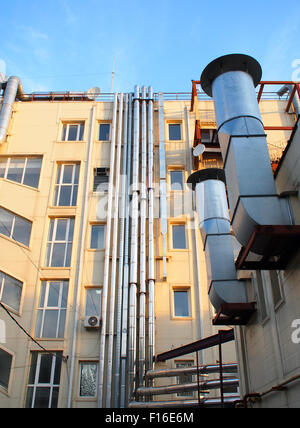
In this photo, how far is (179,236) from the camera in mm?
21344

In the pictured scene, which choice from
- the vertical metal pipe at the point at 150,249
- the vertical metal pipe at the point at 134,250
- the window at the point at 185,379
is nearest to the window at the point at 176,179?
the vertical metal pipe at the point at 150,249

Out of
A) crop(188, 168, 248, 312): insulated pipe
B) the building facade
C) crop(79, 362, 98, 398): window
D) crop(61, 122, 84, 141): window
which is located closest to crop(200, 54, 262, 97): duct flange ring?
crop(188, 168, 248, 312): insulated pipe

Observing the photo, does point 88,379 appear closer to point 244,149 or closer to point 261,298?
point 261,298

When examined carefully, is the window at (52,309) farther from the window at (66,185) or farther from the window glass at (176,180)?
the window glass at (176,180)

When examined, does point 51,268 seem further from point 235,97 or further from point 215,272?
point 235,97

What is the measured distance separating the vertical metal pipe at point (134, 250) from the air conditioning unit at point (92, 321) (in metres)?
1.50

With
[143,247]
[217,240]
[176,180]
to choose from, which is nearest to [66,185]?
[143,247]

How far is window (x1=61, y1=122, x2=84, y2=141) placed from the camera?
24.6m

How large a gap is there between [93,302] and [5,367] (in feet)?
15.8

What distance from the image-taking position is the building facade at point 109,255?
55.6 feet

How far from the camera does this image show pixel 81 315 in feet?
61.4

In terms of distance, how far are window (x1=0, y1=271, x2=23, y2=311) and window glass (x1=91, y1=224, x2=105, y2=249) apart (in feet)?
13.9

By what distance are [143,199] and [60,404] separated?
35.2 ft
